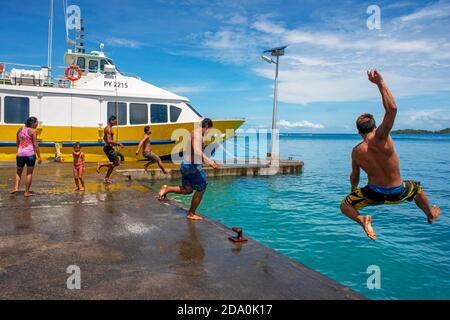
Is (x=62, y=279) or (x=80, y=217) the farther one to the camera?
(x=80, y=217)

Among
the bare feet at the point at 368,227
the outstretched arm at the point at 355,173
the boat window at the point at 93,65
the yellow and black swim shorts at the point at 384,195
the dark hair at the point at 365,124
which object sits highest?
the boat window at the point at 93,65

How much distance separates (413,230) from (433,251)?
6.75 feet

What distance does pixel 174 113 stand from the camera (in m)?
18.1

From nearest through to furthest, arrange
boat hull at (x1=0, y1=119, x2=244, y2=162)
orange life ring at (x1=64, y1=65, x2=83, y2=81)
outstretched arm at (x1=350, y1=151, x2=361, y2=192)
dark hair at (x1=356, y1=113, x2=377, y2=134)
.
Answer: dark hair at (x1=356, y1=113, x2=377, y2=134), outstretched arm at (x1=350, y1=151, x2=361, y2=192), boat hull at (x1=0, y1=119, x2=244, y2=162), orange life ring at (x1=64, y1=65, x2=83, y2=81)

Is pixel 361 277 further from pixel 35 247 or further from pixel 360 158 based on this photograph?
pixel 35 247

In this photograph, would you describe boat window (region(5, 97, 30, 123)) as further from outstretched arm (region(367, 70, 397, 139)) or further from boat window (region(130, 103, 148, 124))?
outstretched arm (region(367, 70, 397, 139))

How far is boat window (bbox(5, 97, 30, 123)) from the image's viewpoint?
50.0 feet

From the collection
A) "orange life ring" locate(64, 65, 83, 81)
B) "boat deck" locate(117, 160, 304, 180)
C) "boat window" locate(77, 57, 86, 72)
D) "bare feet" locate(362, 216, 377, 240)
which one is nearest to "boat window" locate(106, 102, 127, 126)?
"orange life ring" locate(64, 65, 83, 81)

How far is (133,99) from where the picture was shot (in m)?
17.1

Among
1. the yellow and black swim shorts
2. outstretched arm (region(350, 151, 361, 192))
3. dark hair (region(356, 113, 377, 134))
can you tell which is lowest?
the yellow and black swim shorts

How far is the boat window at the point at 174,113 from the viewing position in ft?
59.2

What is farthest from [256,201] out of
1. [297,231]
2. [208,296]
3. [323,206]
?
[208,296]
